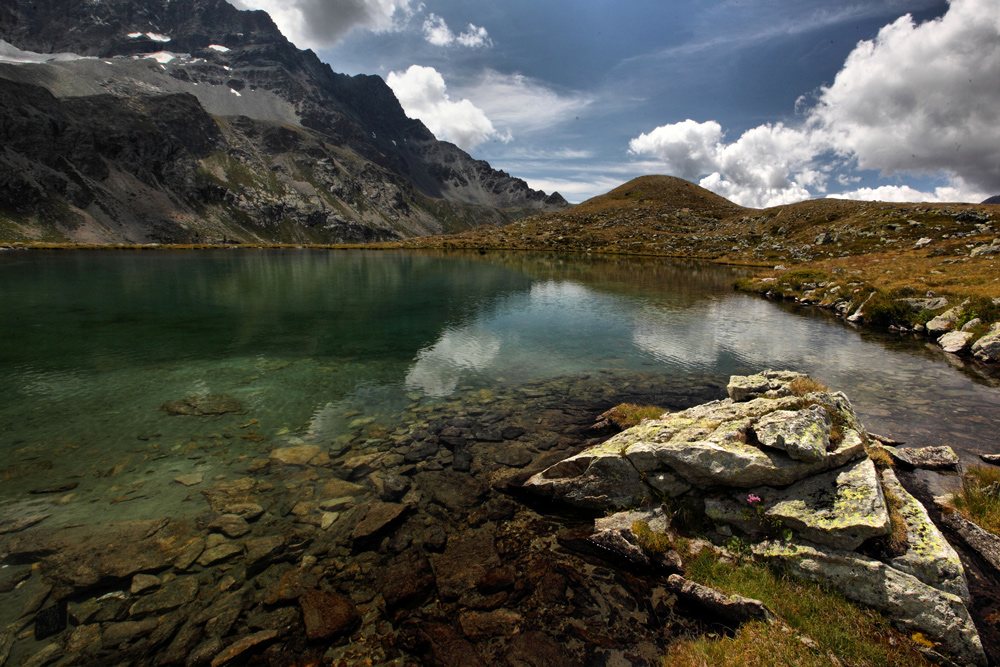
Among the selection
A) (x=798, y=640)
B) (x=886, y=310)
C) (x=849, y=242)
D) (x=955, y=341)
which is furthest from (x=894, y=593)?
(x=849, y=242)

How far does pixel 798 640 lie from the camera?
788 centimetres

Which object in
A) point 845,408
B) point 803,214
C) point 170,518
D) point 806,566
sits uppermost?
point 803,214

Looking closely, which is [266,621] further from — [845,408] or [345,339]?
[345,339]

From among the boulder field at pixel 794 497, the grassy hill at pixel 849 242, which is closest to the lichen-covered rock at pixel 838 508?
the boulder field at pixel 794 497

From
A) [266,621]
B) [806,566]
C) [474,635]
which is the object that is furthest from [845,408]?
[266,621]

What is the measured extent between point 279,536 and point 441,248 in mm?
194159

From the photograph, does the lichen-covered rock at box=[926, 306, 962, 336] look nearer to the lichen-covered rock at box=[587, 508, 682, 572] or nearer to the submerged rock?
the lichen-covered rock at box=[587, 508, 682, 572]

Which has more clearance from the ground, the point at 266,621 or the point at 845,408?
the point at 845,408

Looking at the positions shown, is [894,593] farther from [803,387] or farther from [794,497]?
[803,387]

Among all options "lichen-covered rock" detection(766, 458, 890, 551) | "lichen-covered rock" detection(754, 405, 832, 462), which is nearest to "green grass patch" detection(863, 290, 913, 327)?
"lichen-covered rock" detection(754, 405, 832, 462)

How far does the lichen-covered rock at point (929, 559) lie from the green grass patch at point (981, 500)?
3.09m

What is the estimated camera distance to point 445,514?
13109 mm

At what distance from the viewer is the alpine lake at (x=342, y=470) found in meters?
9.09

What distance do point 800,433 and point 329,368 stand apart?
25.1 m
